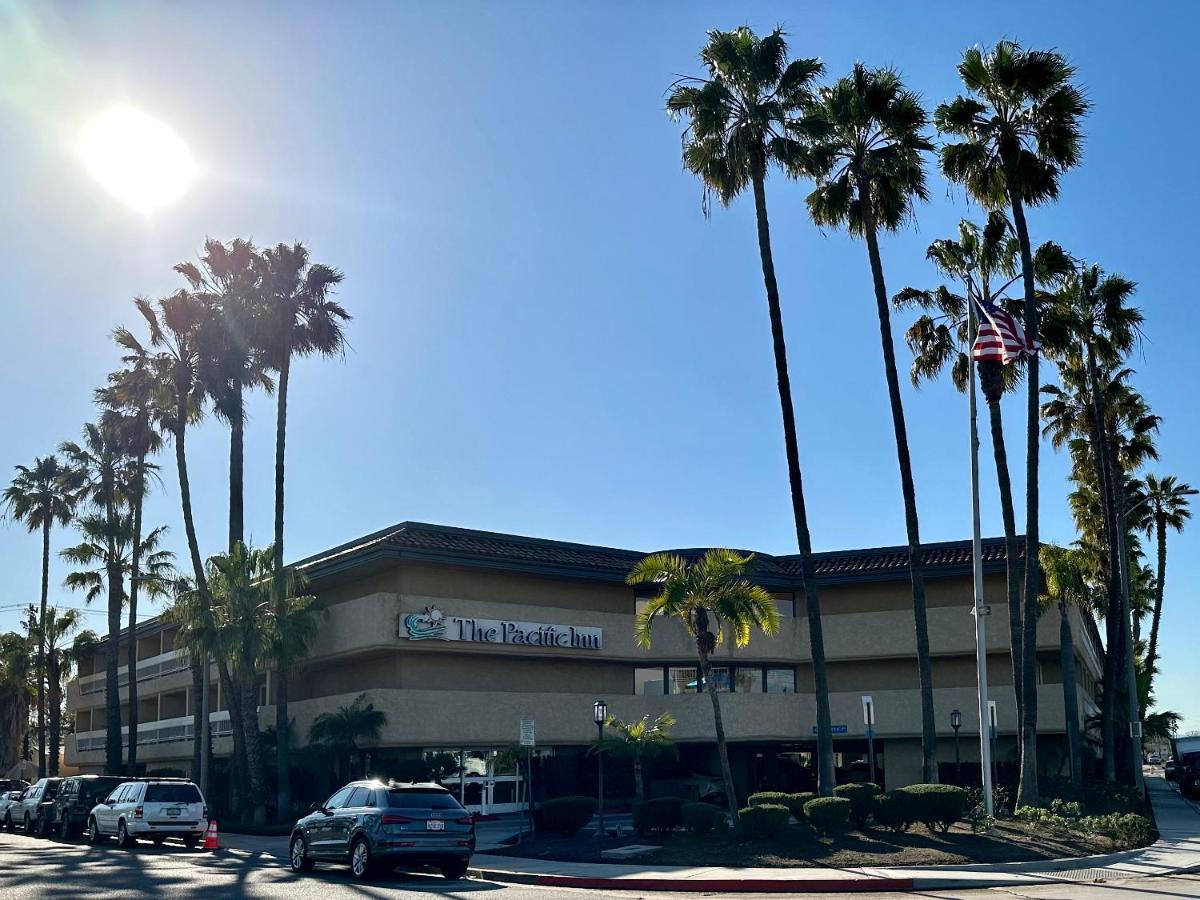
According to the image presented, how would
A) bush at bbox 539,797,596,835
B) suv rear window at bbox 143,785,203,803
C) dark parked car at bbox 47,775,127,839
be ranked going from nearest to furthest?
bush at bbox 539,797,596,835 → suv rear window at bbox 143,785,203,803 → dark parked car at bbox 47,775,127,839

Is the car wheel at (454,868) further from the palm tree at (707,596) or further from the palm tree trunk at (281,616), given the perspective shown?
the palm tree trunk at (281,616)

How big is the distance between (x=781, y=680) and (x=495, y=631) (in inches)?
434

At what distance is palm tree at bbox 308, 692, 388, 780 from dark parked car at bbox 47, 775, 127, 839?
18.7 ft

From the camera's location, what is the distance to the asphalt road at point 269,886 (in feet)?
57.0

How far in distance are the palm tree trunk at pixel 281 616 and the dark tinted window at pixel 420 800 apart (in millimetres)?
17503

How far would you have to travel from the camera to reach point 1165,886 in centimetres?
1802

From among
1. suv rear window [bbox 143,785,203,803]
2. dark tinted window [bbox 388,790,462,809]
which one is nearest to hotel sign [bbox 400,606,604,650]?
suv rear window [bbox 143,785,203,803]

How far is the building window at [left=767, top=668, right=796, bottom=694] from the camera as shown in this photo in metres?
42.2

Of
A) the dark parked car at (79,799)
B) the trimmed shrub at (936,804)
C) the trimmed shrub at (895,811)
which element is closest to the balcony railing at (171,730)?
the dark parked car at (79,799)

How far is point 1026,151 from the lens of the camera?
29.6 m

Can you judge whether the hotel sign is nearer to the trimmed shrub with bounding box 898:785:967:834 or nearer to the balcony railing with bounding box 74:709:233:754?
the balcony railing with bounding box 74:709:233:754

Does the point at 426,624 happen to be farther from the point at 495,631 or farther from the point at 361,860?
the point at 361,860

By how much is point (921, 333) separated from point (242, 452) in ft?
75.0

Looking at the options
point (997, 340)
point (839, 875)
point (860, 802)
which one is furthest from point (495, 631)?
point (839, 875)
